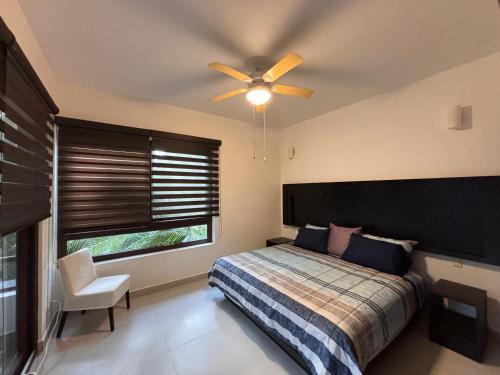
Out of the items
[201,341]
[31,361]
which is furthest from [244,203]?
[31,361]

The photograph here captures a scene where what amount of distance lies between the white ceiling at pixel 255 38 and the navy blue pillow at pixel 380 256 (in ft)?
6.01

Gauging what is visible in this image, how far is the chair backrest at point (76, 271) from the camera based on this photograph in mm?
1975

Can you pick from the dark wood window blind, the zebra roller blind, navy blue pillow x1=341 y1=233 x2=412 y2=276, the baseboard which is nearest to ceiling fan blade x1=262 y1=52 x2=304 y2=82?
the dark wood window blind

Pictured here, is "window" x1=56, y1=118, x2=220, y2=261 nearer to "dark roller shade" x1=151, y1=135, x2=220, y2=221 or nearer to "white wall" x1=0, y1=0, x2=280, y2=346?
"dark roller shade" x1=151, y1=135, x2=220, y2=221

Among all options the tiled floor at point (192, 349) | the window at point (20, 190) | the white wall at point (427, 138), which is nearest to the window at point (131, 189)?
the window at point (20, 190)

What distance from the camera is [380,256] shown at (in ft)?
7.29

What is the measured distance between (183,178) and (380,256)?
2.66 metres

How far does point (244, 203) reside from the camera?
369 cm

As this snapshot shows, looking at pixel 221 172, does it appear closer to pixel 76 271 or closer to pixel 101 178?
pixel 101 178

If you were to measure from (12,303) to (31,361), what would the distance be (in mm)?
513

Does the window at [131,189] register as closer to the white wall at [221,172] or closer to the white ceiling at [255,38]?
the white wall at [221,172]

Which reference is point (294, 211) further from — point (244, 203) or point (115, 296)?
point (115, 296)

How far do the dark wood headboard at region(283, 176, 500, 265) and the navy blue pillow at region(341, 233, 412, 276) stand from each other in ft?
1.06

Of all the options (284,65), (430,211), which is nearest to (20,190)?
(284,65)
